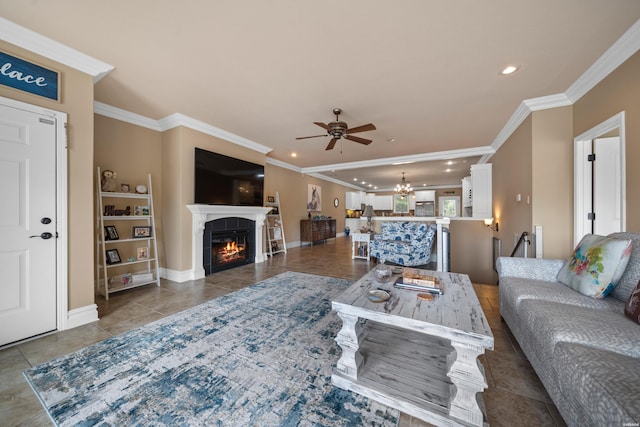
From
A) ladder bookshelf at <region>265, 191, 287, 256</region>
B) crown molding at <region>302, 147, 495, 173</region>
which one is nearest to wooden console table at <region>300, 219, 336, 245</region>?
ladder bookshelf at <region>265, 191, 287, 256</region>

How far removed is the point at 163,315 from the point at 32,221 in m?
1.47

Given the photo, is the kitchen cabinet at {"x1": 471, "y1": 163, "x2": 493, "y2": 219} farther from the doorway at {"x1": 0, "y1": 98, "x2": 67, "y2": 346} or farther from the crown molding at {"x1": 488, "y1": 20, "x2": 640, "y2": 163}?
the doorway at {"x1": 0, "y1": 98, "x2": 67, "y2": 346}

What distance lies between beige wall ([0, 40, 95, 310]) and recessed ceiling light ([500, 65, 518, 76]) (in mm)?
4415

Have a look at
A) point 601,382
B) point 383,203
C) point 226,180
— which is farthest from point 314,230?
point 601,382

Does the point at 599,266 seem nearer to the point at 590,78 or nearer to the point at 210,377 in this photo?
the point at 590,78

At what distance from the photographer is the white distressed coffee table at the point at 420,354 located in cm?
121

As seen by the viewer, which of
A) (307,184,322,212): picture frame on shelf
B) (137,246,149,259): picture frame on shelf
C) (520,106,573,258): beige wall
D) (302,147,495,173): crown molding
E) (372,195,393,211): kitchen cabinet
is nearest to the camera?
(520,106,573,258): beige wall

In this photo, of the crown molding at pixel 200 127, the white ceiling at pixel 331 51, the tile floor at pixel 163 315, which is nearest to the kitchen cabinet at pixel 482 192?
the white ceiling at pixel 331 51

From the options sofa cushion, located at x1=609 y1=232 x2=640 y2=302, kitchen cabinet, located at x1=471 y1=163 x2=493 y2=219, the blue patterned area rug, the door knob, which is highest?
kitchen cabinet, located at x1=471 y1=163 x2=493 y2=219

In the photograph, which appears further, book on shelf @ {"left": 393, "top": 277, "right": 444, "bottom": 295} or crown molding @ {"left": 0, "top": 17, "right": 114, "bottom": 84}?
crown molding @ {"left": 0, "top": 17, "right": 114, "bottom": 84}

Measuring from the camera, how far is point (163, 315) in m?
2.57

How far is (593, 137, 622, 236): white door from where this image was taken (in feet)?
8.63

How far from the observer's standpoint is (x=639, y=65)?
1.98 m

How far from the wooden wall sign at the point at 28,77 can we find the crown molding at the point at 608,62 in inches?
203
